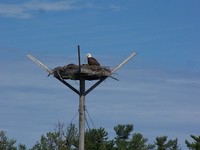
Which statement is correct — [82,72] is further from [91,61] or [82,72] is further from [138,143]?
[138,143]

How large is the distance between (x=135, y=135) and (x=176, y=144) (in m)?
3.22

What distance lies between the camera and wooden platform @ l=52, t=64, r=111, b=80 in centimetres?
3412

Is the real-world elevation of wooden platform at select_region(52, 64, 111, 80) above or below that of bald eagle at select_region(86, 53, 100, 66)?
below

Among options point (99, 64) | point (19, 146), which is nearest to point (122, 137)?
point (19, 146)

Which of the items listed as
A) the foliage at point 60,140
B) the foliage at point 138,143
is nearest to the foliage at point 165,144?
the foliage at point 138,143

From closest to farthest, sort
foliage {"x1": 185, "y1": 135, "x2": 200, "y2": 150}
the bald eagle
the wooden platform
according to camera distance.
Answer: the wooden platform
the bald eagle
foliage {"x1": 185, "y1": 135, "x2": 200, "y2": 150}

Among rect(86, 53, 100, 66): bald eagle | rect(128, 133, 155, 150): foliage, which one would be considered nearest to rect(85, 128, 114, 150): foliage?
rect(128, 133, 155, 150): foliage

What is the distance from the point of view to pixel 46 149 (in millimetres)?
47062

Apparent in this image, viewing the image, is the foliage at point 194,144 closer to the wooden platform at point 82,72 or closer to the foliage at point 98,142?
the foliage at point 98,142

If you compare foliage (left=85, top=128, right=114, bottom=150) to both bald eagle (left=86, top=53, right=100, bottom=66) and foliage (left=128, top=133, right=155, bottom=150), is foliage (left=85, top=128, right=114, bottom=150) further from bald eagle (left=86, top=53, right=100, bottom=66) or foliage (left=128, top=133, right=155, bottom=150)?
bald eagle (left=86, top=53, right=100, bottom=66)

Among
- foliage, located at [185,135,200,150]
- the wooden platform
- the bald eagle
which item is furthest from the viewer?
foliage, located at [185,135,200,150]

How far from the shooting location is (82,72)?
3409 centimetres

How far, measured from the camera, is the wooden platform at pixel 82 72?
34125 millimetres

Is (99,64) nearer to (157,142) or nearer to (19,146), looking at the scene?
(19,146)
